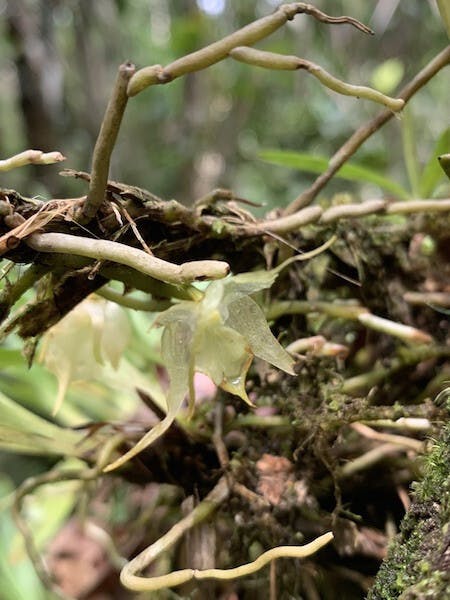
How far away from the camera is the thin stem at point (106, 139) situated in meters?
0.31

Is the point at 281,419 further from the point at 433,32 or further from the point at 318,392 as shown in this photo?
the point at 433,32

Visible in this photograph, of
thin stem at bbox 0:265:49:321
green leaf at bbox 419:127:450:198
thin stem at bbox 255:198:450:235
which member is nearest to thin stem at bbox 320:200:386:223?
thin stem at bbox 255:198:450:235

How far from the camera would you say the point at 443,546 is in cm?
24

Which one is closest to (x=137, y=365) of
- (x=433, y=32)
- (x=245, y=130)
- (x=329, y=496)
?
(x=329, y=496)

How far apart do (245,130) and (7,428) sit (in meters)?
2.27

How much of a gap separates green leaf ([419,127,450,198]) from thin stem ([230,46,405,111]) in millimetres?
203

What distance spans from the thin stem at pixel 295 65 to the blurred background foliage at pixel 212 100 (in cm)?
85

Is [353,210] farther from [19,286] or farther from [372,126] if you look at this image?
[19,286]

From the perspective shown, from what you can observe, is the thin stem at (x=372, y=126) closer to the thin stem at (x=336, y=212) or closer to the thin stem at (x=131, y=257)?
the thin stem at (x=336, y=212)

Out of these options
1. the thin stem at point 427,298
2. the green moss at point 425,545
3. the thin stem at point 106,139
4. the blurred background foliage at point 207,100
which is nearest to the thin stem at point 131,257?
the thin stem at point 106,139

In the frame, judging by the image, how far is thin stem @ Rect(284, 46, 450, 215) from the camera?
43cm

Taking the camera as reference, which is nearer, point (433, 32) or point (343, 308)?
point (343, 308)

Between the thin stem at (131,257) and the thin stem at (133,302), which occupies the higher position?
the thin stem at (131,257)

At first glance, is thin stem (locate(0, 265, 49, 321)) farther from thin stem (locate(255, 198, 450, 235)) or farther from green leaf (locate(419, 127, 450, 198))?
green leaf (locate(419, 127, 450, 198))
